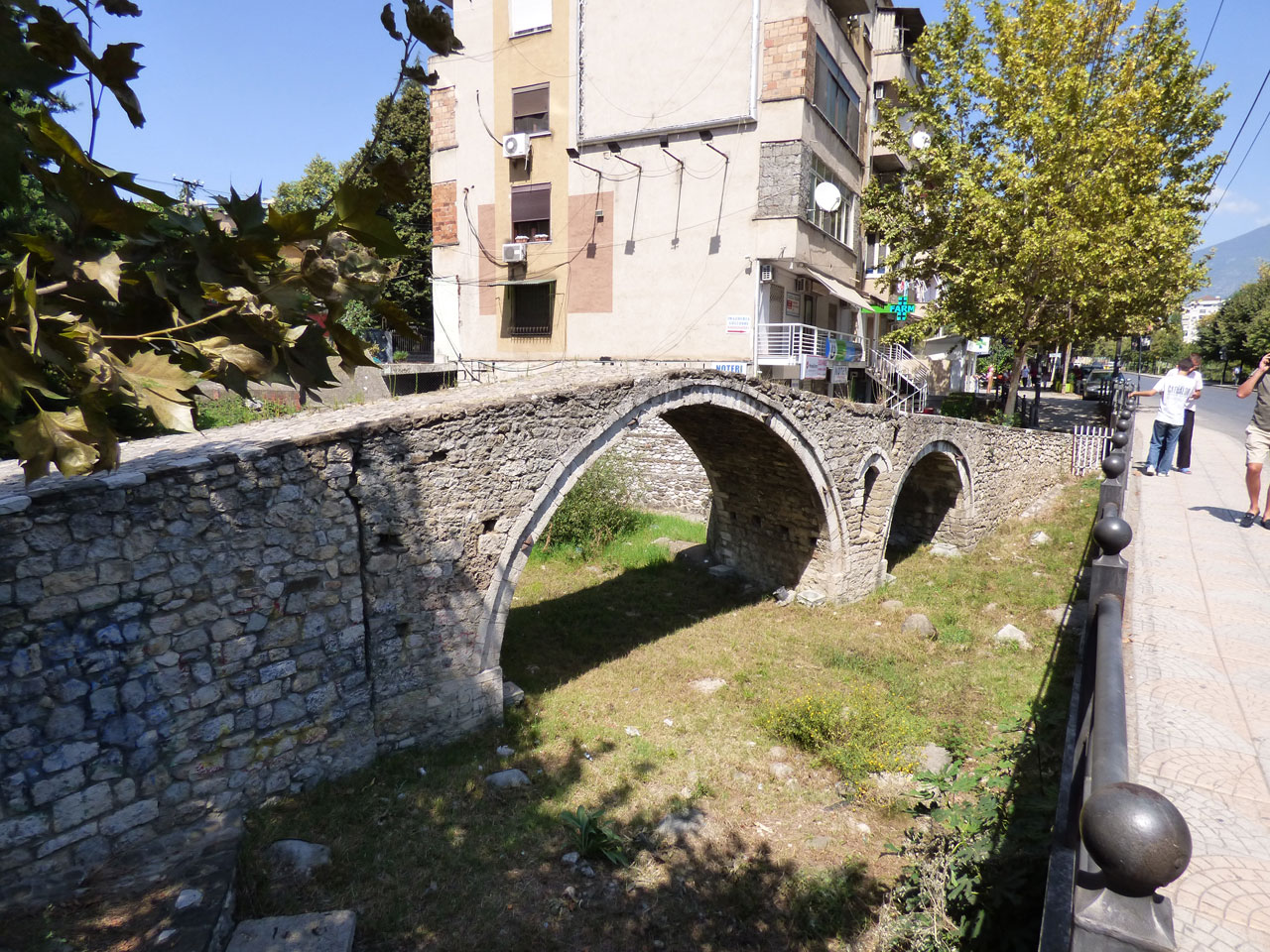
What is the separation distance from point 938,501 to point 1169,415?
19.0ft

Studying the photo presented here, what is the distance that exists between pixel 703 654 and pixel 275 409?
9.18 m

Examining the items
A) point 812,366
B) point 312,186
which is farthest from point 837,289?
point 312,186

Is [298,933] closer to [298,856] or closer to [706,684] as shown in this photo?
[298,856]

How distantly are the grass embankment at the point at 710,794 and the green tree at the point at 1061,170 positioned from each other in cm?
823

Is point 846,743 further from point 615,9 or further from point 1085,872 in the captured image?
point 615,9

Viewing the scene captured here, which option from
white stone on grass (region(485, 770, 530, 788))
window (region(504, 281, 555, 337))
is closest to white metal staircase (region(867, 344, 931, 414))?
window (region(504, 281, 555, 337))

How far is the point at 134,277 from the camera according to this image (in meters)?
2.87

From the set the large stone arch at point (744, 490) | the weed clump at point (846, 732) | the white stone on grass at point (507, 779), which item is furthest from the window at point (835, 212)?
the white stone on grass at point (507, 779)

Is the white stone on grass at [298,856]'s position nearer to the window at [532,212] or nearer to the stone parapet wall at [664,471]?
the stone parapet wall at [664,471]

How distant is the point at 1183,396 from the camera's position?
34.0ft

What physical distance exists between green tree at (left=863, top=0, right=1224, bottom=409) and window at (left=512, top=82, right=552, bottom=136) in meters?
9.05

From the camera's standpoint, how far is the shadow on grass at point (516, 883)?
525 centimetres

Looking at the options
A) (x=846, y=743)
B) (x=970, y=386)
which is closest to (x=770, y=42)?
(x=846, y=743)

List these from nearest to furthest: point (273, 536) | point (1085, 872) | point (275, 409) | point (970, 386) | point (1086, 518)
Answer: point (1085, 872)
point (273, 536)
point (275, 409)
point (1086, 518)
point (970, 386)
